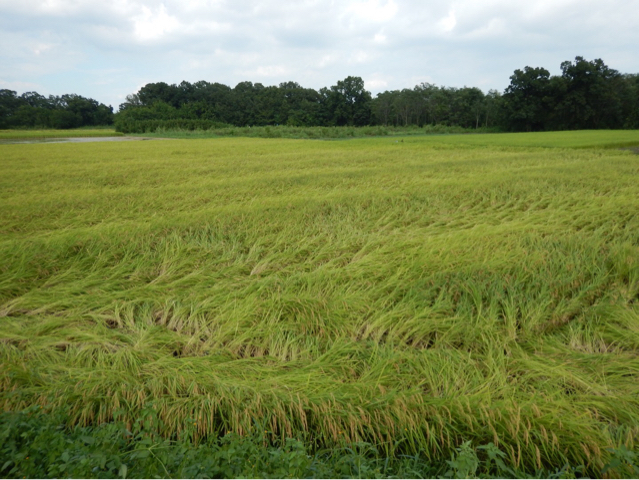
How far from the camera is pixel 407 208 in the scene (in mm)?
5957

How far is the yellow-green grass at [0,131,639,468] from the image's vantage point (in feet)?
5.90

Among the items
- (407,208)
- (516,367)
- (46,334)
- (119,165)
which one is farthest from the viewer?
(119,165)

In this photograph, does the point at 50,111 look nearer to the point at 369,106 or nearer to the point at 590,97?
the point at 369,106

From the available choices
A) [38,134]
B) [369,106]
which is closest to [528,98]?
[369,106]

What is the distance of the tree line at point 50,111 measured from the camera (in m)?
42.7

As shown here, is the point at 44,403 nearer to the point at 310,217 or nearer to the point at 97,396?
the point at 97,396

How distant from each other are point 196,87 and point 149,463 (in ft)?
270

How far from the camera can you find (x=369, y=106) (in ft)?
205

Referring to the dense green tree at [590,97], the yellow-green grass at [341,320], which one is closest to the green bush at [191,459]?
the yellow-green grass at [341,320]

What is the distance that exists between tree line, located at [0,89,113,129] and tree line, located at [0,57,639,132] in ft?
0.43

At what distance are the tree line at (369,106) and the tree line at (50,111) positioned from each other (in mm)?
132

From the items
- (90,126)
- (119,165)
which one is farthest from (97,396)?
(90,126)

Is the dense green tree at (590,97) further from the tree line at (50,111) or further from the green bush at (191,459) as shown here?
the tree line at (50,111)

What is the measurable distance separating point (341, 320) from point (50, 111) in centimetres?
6356
